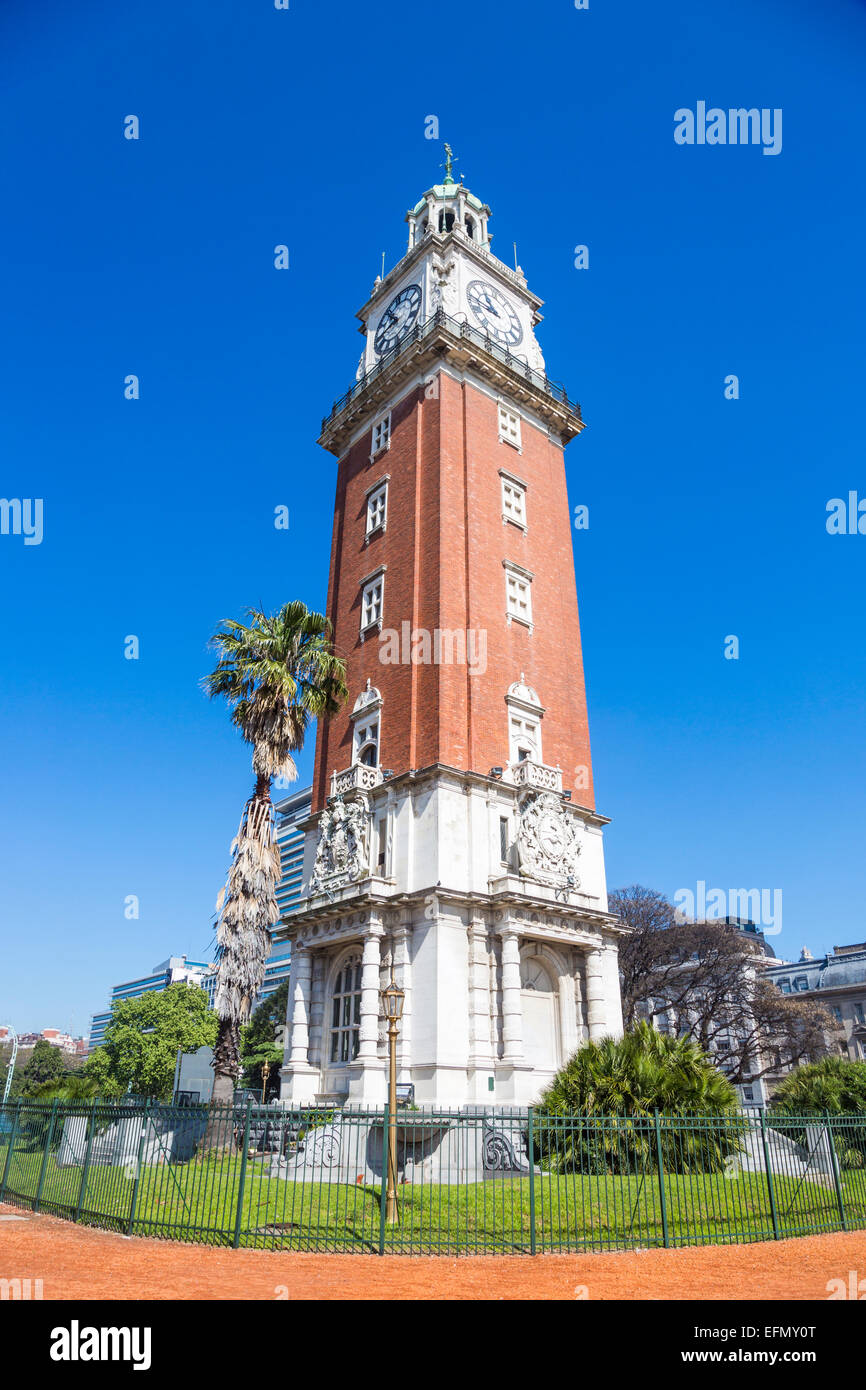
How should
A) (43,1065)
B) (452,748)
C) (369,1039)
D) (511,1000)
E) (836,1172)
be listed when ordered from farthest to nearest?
1. (43,1065)
2. (452,748)
3. (511,1000)
4. (369,1039)
5. (836,1172)

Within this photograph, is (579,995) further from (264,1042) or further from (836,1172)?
(264,1042)

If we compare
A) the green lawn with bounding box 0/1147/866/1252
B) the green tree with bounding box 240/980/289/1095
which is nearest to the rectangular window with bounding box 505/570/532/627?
the green lawn with bounding box 0/1147/866/1252

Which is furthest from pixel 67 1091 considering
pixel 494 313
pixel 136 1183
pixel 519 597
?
pixel 494 313

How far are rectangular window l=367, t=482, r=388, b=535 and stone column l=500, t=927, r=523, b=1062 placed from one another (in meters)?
17.4

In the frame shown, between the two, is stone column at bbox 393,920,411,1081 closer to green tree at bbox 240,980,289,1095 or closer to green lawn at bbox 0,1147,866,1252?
green lawn at bbox 0,1147,866,1252

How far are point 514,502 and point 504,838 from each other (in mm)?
14499

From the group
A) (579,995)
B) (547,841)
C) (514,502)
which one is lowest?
(579,995)

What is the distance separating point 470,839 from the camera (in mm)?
27562

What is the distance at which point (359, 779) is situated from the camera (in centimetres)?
3002

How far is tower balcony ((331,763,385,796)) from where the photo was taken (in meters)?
29.9

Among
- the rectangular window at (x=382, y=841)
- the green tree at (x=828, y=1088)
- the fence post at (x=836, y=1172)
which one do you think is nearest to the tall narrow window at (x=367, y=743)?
the rectangular window at (x=382, y=841)

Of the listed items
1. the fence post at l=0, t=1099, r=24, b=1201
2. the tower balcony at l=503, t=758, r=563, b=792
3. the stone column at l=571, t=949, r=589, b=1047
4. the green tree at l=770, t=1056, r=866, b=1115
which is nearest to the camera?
the fence post at l=0, t=1099, r=24, b=1201
